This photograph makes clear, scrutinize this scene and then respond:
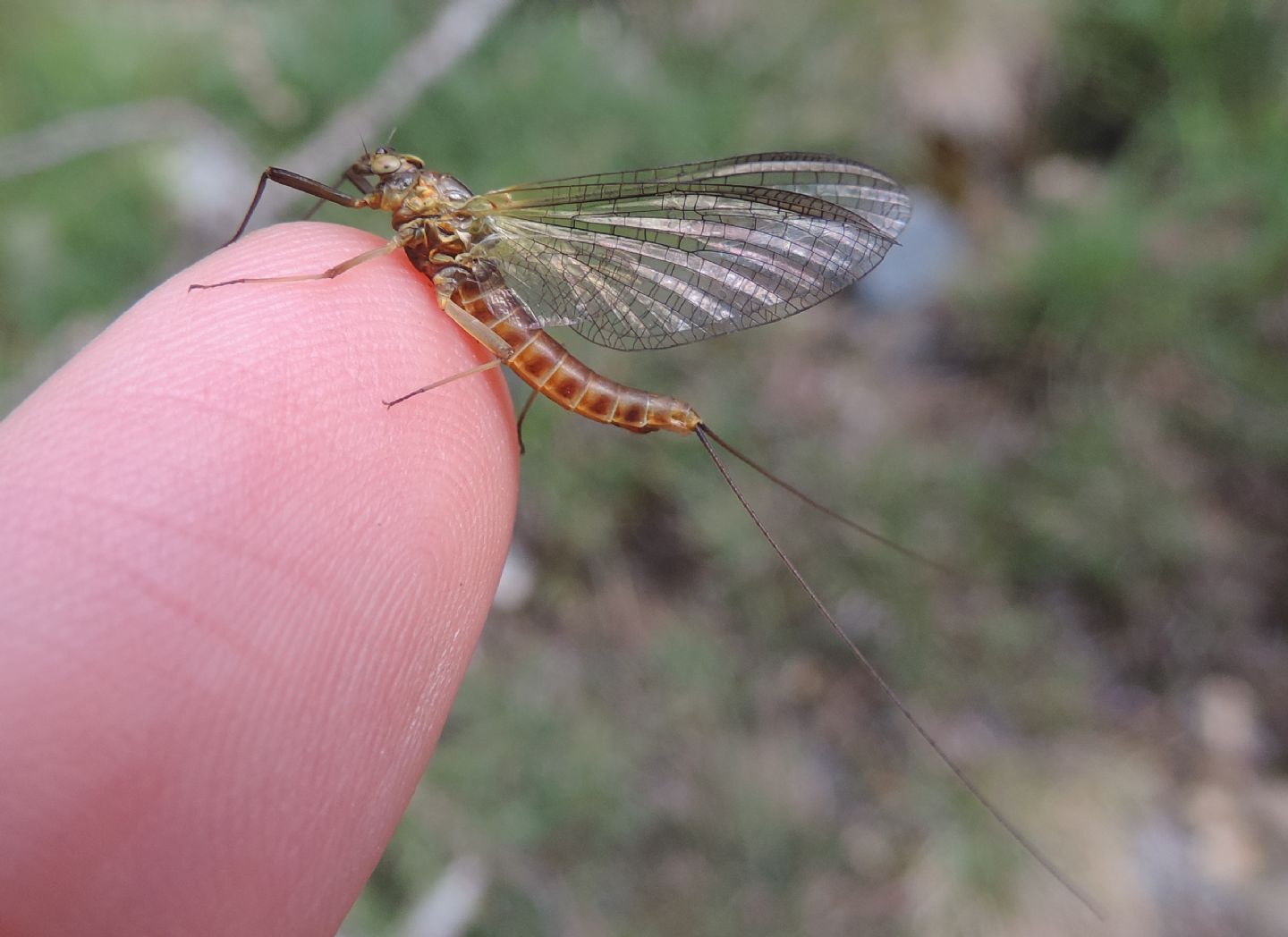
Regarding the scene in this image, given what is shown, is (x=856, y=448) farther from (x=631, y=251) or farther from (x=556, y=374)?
(x=556, y=374)

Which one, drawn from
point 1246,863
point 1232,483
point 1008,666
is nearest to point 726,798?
point 1008,666

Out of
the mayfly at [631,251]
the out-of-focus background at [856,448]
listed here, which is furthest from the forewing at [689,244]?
the out-of-focus background at [856,448]

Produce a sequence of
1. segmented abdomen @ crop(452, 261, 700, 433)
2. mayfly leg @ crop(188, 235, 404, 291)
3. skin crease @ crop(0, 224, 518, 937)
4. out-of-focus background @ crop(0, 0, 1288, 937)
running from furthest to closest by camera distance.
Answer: out-of-focus background @ crop(0, 0, 1288, 937), segmented abdomen @ crop(452, 261, 700, 433), mayfly leg @ crop(188, 235, 404, 291), skin crease @ crop(0, 224, 518, 937)

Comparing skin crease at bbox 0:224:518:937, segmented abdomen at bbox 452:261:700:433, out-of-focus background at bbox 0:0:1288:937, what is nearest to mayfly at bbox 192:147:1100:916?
segmented abdomen at bbox 452:261:700:433

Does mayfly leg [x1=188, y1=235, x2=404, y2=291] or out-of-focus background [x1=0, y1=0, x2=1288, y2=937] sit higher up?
mayfly leg [x1=188, y1=235, x2=404, y2=291]

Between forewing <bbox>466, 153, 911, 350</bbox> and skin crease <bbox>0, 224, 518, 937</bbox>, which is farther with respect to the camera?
forewing <bbox>466, 153, 911, 350</bbox>

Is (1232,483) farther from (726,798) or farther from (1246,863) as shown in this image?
(726,798)

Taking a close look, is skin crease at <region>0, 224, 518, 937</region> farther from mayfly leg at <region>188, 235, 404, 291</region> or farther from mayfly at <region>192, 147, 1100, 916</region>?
mayfly at <region>192, 147, 1100, 916</region>
